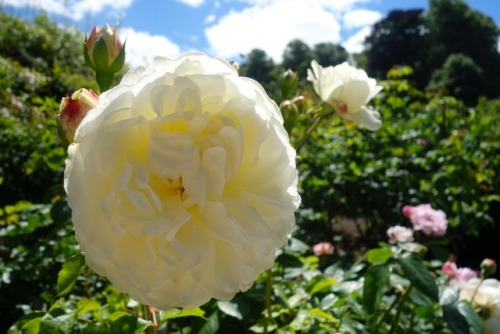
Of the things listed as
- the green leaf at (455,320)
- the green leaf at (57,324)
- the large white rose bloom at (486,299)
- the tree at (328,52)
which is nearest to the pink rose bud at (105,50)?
the green leaf at (57,324)

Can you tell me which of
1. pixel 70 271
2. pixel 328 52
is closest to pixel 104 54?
pixel 70 271

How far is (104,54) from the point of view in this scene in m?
0.57

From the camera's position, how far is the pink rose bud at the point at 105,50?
22.5 inches

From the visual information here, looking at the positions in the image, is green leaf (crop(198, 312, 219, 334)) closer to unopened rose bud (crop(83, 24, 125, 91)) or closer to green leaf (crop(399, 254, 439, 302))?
green leaf (crop(399, 254, 439, 302))

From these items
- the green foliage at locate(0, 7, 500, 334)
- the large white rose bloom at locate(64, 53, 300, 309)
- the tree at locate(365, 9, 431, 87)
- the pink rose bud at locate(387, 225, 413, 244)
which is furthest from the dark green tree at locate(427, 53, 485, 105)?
the large white rose bloom at locate(64, 53, 300, 309)

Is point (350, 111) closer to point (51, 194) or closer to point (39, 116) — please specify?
point (51, 194)

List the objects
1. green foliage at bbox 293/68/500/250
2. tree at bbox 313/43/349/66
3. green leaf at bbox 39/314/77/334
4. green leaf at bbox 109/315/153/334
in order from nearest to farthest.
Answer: green leaf at bbox 109/315/153/334, green leaf at bbox 39/314/77/334, green foliage at bbox 293/68/500/250, tree at bbox 313/43/349/66

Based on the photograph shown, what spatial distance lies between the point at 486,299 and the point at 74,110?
945mm

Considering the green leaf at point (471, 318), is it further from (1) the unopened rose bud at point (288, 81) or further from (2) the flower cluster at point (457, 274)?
(1) the unopened rose bud at point (288, 81)

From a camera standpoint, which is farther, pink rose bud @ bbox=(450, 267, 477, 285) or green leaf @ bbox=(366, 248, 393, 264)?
pink rose bud @ bbox=(450, 267, 477, 285)

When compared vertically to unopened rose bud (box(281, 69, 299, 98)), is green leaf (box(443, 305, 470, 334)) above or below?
below

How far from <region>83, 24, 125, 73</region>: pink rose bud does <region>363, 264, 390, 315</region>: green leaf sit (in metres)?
0.60

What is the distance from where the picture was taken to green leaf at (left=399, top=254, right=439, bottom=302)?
835 mm

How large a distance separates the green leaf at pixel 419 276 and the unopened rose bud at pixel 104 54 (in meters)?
0.64
